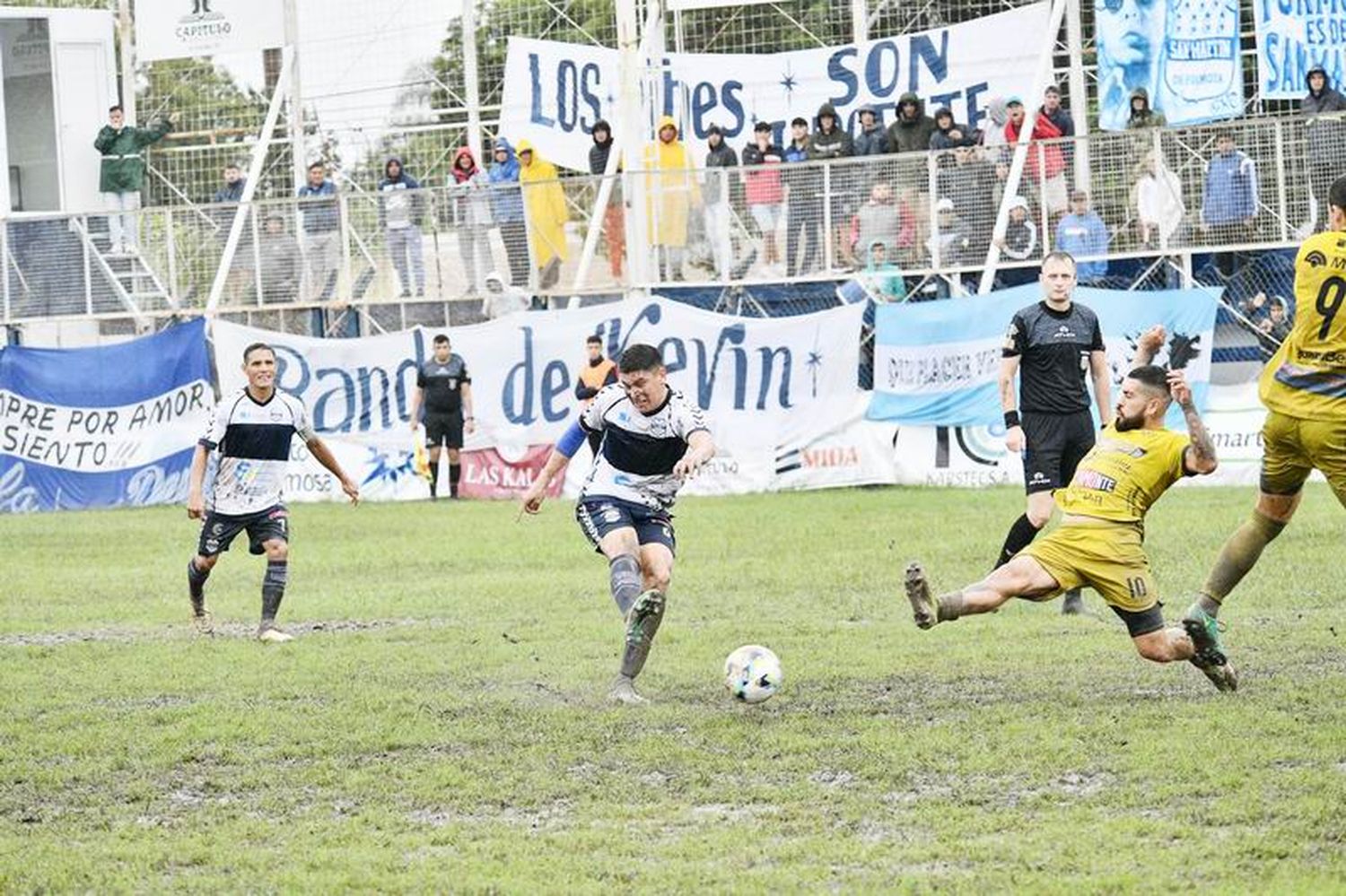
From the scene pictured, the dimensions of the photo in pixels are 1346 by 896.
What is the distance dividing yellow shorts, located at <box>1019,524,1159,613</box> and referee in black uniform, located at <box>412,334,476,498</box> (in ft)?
49.6

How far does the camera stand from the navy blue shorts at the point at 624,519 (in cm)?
1059

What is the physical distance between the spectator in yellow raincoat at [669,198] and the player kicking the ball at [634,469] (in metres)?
13.2

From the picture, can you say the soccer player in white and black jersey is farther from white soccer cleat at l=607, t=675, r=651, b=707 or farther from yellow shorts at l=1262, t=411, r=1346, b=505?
yellow shorts at l=1262, t=411, r=1346, b=505

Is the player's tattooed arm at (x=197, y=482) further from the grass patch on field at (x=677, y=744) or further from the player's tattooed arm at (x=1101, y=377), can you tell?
the player's tattooed arm at (x=1101, y=377)

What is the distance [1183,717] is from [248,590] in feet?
30.7

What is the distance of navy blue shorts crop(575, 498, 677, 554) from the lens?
10.6 meters

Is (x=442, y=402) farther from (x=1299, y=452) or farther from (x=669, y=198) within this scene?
(x=1299, y=452)

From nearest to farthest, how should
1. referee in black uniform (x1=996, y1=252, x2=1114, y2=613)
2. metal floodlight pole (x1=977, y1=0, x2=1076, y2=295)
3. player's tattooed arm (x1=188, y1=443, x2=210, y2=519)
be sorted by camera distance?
referee in black uniform (x1=996, y1=252, x2=1114, y2=613), player's tattooed arm (x1=188, y1=443, x2=210, y2=519), metal floodlight pole (x1=977, y1=0, x2=1076, y2=295)

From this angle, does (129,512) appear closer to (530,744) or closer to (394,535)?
(394,535)

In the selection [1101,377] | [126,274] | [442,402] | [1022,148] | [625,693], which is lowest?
[625,693]

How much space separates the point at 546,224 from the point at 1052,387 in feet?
40.8

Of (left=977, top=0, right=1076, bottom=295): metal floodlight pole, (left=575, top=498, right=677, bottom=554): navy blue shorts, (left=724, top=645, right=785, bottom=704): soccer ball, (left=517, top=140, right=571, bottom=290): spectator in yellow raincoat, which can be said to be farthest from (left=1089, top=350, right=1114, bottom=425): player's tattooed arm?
(left=517, top=140, right=571, bottom=290): spectator in yellow raincoat

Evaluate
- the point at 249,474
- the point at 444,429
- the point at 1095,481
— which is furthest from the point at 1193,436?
the point at 444,429

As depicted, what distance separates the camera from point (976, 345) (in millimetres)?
22250
